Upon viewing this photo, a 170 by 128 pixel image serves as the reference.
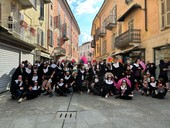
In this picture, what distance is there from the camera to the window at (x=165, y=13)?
13.5m

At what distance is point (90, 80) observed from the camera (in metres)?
11.7

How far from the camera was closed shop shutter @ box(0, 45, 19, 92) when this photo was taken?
11.6 m

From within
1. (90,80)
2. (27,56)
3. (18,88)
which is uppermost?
(27,56)

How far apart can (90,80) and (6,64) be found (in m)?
5.14

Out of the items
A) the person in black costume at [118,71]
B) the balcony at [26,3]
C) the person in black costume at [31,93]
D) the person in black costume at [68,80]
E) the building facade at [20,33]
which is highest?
the balcony at [26,3]

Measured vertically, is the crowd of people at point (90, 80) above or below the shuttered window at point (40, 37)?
below

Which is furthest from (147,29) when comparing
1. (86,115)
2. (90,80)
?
(86,115)

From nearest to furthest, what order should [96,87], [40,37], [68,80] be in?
[96,87], [68,80], [40,37]

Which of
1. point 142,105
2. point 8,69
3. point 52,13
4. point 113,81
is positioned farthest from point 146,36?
point 52,13

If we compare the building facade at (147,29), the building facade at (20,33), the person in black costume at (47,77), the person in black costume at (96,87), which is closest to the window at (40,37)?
the building facade at (20,33)

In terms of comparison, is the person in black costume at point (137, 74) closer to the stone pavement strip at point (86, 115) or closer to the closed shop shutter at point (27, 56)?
the stone pavement strip at point (86, 115)

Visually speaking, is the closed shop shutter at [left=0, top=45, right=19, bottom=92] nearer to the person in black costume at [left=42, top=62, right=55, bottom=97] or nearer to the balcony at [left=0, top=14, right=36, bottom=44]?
the balcony at [left=0, top=14, right=36, bottom=44]

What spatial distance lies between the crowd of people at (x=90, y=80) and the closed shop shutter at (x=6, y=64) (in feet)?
4.72

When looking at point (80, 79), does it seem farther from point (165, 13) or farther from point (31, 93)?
point (165, 13)
